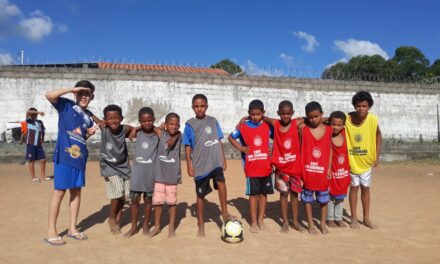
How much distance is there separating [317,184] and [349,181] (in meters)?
0.57

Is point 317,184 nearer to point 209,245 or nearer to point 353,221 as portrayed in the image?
point 353,221

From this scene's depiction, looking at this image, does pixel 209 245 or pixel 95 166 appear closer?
pixel 209 245

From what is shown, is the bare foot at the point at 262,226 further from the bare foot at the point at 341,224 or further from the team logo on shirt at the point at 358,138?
the team logo on shirt at the point at 358,138

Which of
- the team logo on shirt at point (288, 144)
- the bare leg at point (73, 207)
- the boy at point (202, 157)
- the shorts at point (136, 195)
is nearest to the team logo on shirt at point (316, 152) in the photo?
the team logo on shirt at point (288, 144)

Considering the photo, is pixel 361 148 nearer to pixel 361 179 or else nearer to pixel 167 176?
pixel 361 179

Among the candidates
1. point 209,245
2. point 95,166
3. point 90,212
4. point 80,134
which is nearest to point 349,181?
point 209,245

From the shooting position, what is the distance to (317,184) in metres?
4.51

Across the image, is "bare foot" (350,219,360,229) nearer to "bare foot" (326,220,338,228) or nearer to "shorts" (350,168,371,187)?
"bare foot" (326,220,338,228)

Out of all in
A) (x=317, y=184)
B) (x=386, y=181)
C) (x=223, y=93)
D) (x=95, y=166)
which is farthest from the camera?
(x=223, y=93)

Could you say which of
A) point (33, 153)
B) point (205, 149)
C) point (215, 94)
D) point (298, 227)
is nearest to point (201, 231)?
point (205, 149)

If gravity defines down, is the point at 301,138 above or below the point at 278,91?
below

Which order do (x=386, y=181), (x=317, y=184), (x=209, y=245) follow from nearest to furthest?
(x=209, y=245) < (x=317, y=184) < (x=386, y=181)

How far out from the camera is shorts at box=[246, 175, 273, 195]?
15.1ft

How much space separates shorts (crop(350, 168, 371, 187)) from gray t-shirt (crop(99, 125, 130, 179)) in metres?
3.08
